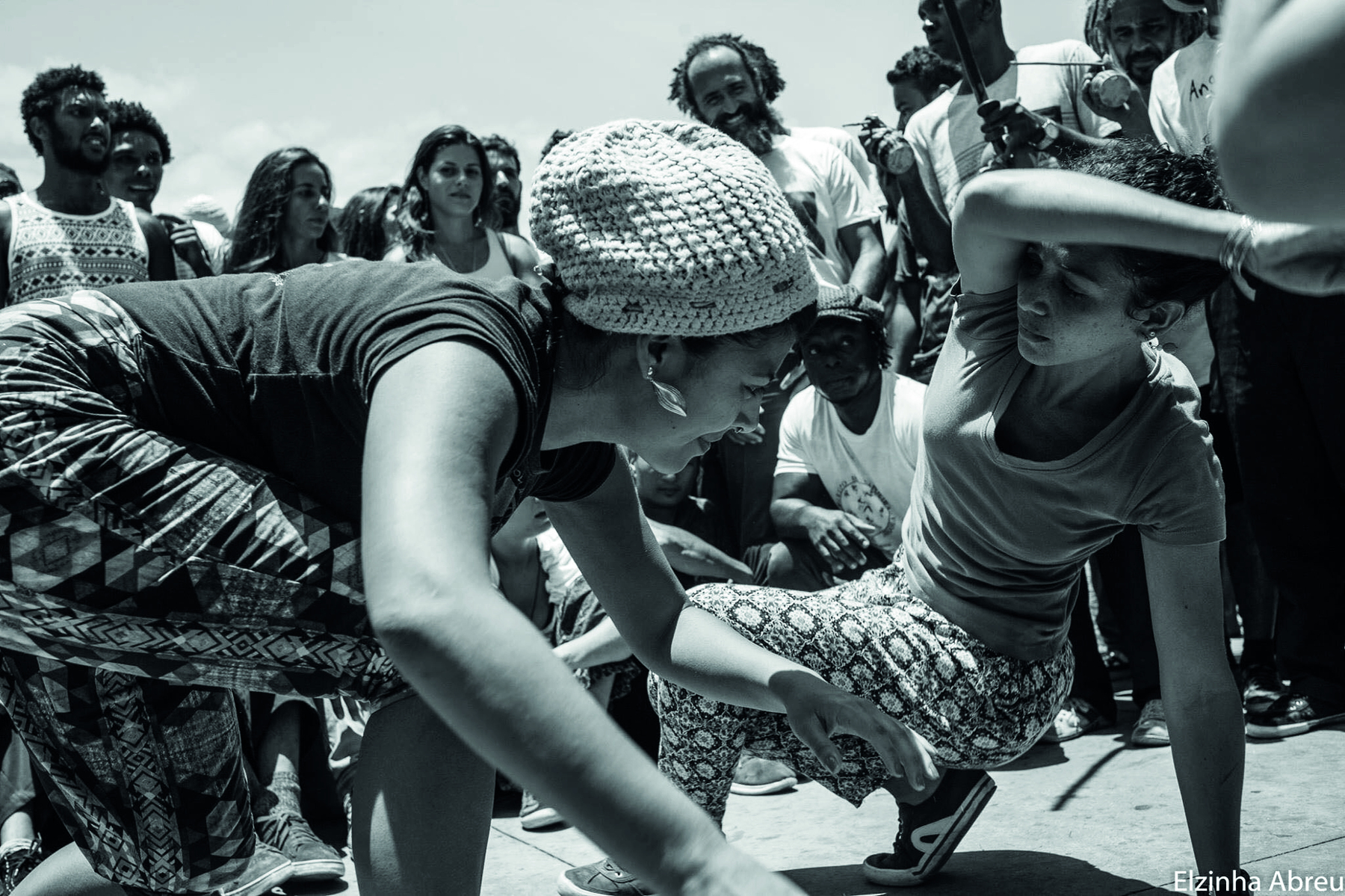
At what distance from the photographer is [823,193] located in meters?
4.79

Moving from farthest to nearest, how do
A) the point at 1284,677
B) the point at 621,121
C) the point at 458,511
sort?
1. the point at 1284,677
2. the point at 621,121
3. the point at 458,511

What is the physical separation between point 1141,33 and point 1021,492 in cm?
274

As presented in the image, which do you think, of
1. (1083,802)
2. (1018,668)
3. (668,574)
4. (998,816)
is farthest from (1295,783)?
(668,574)

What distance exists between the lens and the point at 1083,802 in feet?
10.0

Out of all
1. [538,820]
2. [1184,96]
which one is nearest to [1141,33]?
[1184,96]

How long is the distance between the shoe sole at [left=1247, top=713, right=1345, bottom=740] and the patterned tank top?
11.7ft

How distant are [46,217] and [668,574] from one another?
3.14m

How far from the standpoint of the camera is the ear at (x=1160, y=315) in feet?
7.11

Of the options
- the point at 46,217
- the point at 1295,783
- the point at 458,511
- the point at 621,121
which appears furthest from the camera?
the point at 46,217

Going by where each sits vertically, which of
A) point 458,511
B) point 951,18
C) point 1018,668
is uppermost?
point 951,18

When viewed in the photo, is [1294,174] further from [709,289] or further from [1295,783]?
[1295,783]

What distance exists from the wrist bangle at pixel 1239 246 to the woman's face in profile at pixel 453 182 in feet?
11.7

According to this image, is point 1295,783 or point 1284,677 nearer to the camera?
point 1295,783

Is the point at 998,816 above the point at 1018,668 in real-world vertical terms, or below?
below
